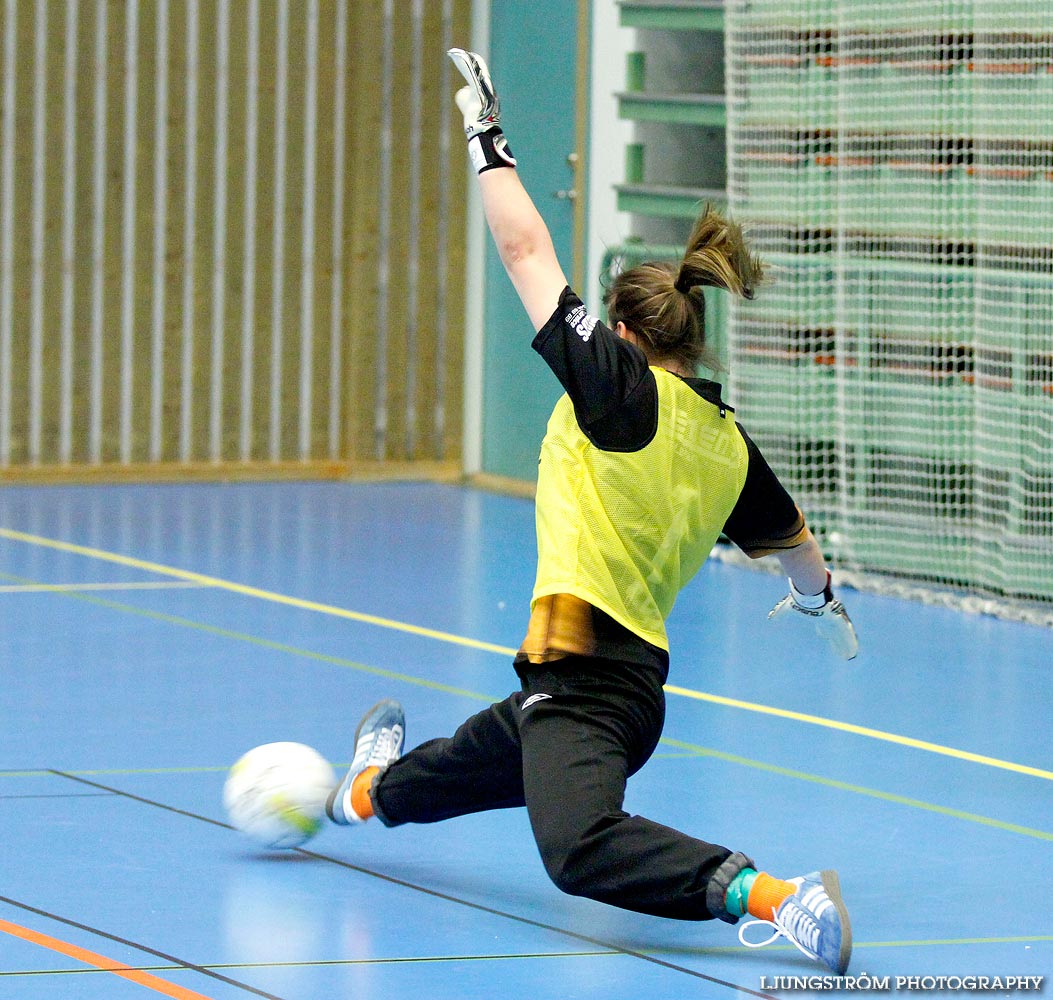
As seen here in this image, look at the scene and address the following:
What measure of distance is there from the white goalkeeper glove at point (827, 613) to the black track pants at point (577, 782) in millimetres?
687

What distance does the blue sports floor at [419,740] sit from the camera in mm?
4089

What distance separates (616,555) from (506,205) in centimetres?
78

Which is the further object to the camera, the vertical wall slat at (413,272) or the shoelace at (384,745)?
the vertical wall slat at (413,272)

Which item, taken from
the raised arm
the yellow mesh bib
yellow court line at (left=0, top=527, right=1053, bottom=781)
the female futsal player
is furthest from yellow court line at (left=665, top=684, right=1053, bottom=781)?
the raised arm

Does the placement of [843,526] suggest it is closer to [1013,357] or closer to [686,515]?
[1013,357]

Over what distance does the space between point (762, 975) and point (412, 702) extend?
2.80m

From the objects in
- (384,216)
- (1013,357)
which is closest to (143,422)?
(384,216)

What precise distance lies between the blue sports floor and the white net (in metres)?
0.54

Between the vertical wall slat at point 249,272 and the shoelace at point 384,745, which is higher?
the vertical wall slat at point 249,272

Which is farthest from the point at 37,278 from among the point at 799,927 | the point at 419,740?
the point at 799,927

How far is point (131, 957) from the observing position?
4.02m

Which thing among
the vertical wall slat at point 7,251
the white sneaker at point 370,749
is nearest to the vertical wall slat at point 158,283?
the vertical wall slat at point 7,251

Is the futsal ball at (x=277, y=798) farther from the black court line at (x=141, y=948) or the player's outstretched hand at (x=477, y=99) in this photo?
the player's outstretched hand at (x=477, y=99)

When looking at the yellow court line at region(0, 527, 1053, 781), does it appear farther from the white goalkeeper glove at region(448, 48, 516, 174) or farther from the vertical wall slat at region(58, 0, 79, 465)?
the white goalkeeper glove at region(448, 48, 516, 174)
